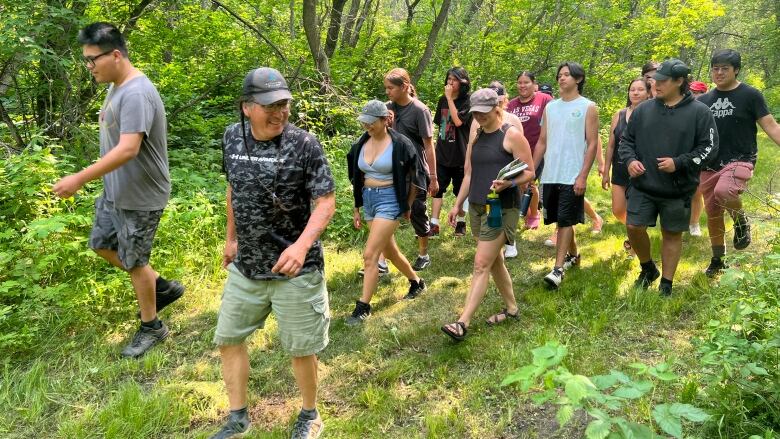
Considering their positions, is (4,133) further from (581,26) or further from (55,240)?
(581,26)

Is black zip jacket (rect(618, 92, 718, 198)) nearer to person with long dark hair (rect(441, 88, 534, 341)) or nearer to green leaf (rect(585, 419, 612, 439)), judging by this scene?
person with long dark hair (rect(441, 88, 534, 341))

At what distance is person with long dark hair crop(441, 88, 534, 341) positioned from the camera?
3797mm

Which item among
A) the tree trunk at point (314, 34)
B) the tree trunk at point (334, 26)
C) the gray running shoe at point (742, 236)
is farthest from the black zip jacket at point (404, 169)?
the tree trunk at point (334, 26)

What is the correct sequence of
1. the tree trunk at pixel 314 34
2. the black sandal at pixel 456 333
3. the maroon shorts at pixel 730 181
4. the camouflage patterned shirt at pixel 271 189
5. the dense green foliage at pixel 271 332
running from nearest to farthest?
the camouflage patterned shirt at pixel 271 189, the dense green foliage at pixel 271 332, the black sandal at pixel 456 333, the maroon shorts at pixel 730 181, the tree trunk at pixel 314 34

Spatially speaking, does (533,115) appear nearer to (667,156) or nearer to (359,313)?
(667,156)

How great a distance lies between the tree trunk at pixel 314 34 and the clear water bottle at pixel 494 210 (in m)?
4.71

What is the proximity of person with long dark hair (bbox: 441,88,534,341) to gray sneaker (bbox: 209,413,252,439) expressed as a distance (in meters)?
1.52

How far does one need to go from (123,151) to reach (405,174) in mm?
2070

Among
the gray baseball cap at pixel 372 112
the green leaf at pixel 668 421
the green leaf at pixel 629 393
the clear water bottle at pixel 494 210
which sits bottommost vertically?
the green leaf at pixel 668 421

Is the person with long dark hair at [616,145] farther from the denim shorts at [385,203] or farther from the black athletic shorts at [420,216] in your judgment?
the denim shorts at [385,203]

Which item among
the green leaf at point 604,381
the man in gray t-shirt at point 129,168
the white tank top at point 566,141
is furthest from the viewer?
the white tank top at point 566,141

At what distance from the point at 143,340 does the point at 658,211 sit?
4.26 meters

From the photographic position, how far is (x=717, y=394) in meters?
2.69

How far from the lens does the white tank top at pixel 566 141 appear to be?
15.8ft
